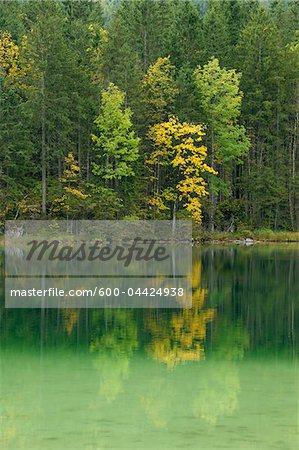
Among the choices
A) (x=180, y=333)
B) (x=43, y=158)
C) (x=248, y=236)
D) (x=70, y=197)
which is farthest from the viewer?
(x=248, y=236)

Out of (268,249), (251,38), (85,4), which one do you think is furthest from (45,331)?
(85,4)

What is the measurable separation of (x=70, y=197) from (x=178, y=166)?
32.5 feet

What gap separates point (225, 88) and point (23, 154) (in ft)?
60.3

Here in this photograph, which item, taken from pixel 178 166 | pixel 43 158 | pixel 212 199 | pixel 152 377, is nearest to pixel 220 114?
pixel 178 166

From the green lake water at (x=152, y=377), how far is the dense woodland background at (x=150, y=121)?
37.0m

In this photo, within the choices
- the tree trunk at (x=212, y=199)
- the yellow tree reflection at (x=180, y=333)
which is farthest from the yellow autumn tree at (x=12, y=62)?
the yellow tree reflection at (x=180, y=333)

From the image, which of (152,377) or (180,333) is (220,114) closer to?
(180,333)

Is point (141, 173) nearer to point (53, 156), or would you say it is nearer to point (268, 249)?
point (53, 156)

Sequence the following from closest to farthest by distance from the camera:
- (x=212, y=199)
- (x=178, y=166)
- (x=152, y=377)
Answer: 1. (x=152, y=377)
2. (x=178, y=166)
3. (x=212, y=199)

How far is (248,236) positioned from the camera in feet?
225

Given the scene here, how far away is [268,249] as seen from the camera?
58.1 meters

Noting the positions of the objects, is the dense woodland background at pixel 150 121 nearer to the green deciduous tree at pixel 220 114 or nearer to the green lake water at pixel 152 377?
the green deciduous tree at pixel 220 114

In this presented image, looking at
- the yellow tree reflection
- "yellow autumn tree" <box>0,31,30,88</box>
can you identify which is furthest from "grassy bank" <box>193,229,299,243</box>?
the yellow tree reflection

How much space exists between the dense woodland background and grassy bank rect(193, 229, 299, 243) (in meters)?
1.36
